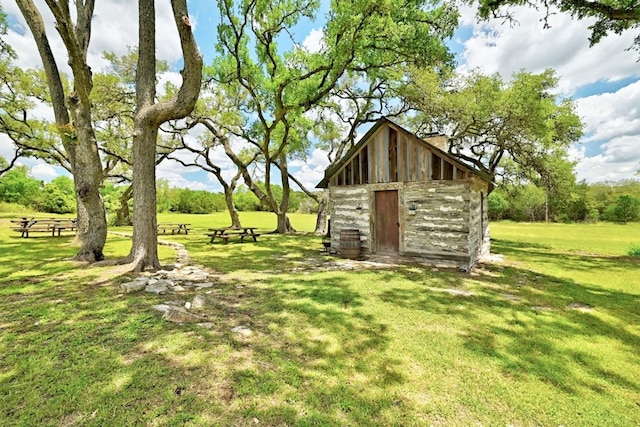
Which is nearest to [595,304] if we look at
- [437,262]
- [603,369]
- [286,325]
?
[603,369]

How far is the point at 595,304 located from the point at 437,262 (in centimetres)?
407

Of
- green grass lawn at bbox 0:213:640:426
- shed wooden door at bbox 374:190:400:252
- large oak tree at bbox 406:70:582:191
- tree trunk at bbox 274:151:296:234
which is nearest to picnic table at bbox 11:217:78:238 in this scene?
green grass lawn at bbox 0:213:640:426

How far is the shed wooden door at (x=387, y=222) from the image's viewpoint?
10602 mm

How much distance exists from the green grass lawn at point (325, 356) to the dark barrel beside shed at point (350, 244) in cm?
358

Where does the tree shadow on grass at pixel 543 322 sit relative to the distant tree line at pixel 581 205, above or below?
below

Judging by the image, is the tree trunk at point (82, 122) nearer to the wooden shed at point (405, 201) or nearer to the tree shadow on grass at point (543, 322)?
the wooden shed at point (405, 201)

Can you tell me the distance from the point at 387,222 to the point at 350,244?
1.72 metres

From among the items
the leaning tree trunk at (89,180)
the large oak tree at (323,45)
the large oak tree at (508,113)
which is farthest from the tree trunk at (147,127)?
the large oak tree at (508,113)

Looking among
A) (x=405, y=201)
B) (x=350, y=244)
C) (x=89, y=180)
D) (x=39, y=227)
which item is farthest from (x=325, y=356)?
(x=39, y=227)

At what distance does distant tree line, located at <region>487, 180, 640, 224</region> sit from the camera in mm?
38719

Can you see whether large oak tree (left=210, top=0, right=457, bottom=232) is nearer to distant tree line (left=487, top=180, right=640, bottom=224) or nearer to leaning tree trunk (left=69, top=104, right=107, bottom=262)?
leaning tree trunk (left=69, top=104, right=107, bottom=262)

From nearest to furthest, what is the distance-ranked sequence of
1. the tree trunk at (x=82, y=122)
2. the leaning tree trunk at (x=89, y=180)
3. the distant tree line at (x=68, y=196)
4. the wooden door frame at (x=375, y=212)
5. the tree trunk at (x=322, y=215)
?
the tree trunk at (x=82, y=122), the leaning tree trunk at (x=89, y=180), the wooden door frame at (x=375, y=212), the tree trunk at (x=322, y=215), the distant tree line at (x=68, y=196)

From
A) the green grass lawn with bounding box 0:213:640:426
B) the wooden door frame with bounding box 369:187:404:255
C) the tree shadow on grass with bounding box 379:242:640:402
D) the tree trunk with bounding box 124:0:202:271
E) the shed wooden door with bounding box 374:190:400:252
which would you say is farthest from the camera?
the shed wooden door with bounding box 374:190:400:252

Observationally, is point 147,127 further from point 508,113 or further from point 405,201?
point 508,113
